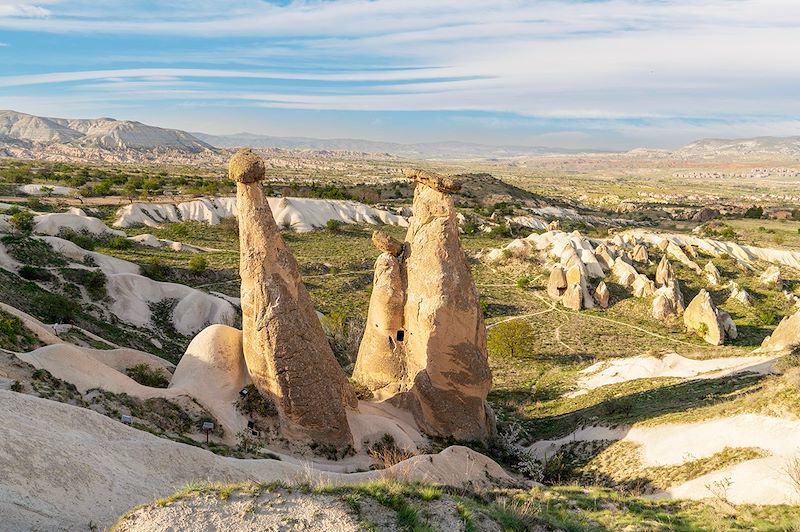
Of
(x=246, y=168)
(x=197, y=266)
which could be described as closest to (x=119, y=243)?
(x=197, y=266)

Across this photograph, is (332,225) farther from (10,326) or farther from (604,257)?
(10,326)

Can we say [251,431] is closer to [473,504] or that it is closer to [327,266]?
[473,504]

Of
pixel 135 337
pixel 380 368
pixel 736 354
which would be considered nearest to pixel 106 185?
pixel 135 337

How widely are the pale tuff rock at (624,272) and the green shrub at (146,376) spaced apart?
101ft

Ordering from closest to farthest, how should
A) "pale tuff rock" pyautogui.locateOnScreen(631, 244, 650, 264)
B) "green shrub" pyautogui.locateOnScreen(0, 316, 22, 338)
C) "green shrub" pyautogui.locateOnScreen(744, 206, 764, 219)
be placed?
"green shrub" pyautogui.locateOnScreen(0, 316, 22, 338)
"pale tuff rock" pyautogui.locateOnScreen(631, 244, 650, 264)
"green shrub" pyautogui.locateOnScreen(744, 206, 764, 219)

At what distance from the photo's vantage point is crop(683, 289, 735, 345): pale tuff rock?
96.3ft

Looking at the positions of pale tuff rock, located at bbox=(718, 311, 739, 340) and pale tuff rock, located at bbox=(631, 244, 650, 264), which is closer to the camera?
pale tuff rock, located at bbox=(718, 311, 739, 340)

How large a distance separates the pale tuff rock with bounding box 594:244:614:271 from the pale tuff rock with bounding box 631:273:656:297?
290 centimetres

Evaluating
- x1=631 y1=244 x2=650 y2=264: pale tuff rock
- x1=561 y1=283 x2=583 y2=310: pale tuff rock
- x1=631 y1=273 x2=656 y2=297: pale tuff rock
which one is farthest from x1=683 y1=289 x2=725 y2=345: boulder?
x1=631 y1=244 x2=650 y2=264: pale tuff rock

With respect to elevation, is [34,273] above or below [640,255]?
above

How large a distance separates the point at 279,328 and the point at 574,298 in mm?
26186

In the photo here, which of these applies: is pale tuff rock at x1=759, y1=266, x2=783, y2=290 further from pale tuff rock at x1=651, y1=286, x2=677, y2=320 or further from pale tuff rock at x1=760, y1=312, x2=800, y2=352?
pale tuff rock at x1=760, y1=312, x2=800, y2=352

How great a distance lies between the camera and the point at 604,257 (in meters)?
40.3

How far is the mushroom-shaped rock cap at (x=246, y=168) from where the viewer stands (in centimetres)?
1269
